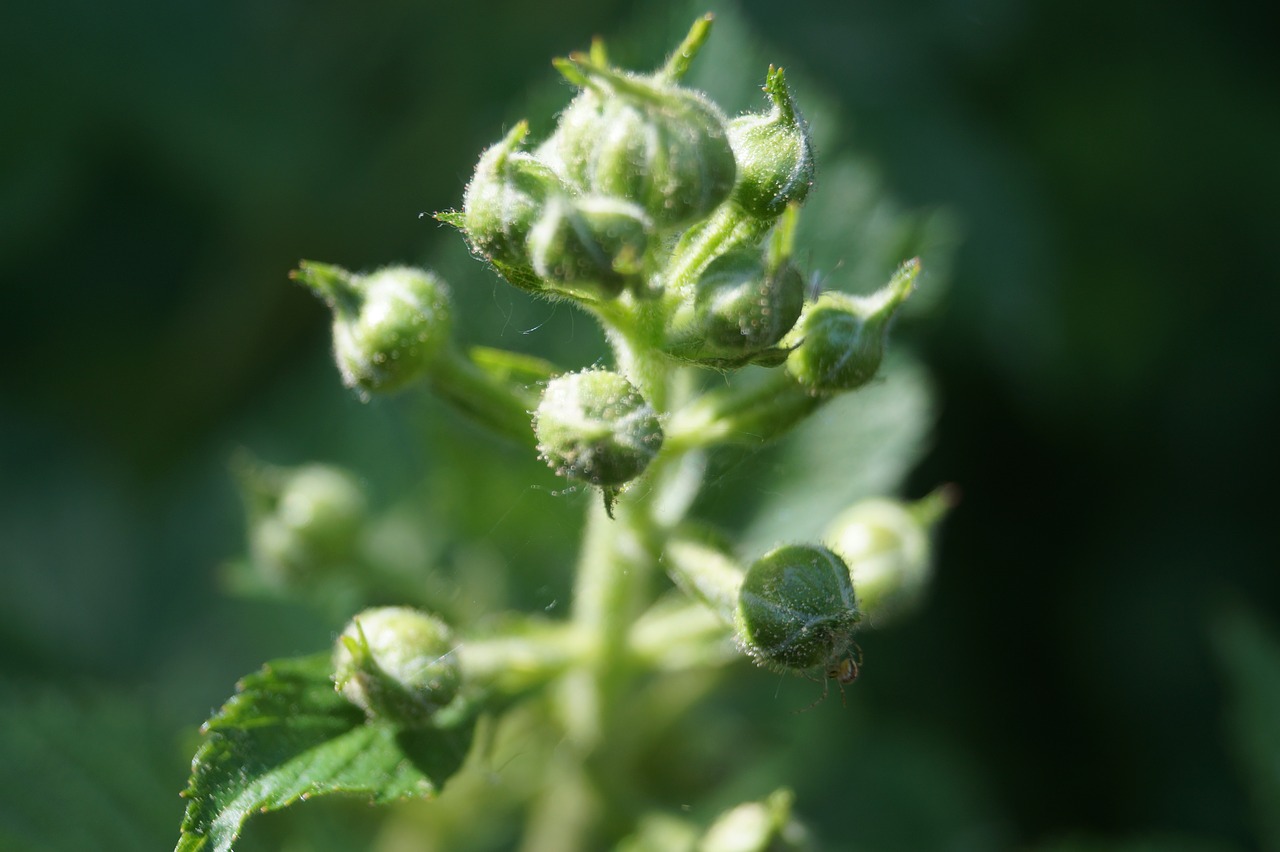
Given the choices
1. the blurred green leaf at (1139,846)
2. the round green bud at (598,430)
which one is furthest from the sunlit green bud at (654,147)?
the blurred green leaf at (1139,846)

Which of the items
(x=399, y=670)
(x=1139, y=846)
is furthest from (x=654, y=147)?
(x=1139, y=846)

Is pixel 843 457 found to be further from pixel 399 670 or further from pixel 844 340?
pixel 399 670

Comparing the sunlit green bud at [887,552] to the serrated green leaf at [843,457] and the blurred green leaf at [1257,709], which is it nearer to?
the serrated green leaf at [843,457]

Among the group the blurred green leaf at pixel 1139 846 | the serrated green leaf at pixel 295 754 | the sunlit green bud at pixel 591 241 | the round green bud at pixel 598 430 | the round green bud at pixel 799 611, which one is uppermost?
the sunlit green bud at pixel 591 241

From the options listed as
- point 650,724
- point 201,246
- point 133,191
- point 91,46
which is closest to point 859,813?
point 650,724

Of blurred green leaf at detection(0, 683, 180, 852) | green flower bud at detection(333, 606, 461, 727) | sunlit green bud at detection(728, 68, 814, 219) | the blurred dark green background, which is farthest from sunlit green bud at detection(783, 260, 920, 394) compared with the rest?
the blurred dark green background

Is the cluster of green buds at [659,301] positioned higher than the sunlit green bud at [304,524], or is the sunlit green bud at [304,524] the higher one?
the sunlit green bud at [304,524]

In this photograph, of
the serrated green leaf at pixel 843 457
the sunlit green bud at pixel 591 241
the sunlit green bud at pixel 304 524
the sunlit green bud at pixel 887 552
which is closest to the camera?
the sunlit green bud at pixel 591 241
